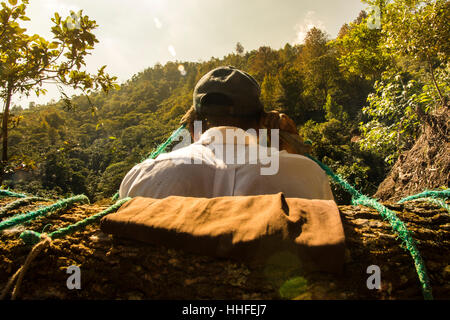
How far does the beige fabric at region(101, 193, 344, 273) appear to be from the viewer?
69 cm

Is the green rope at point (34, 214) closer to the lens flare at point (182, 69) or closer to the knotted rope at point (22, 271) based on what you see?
the knotted rope at point (22, 271)

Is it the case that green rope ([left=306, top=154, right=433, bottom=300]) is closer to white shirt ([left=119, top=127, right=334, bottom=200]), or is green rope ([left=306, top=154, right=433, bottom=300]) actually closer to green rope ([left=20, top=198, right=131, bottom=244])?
white shirt ([left=119, top=127, right=334, bottom=200])

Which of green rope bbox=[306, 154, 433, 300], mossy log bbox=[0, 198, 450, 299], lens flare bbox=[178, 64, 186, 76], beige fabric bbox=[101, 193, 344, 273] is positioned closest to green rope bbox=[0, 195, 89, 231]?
mossy log bbox=[0, 198, 450, 299]

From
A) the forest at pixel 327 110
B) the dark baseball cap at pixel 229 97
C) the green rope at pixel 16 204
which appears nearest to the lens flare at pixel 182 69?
the forest at pixel 327 110

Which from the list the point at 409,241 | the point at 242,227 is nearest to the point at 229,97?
the point at 242,227

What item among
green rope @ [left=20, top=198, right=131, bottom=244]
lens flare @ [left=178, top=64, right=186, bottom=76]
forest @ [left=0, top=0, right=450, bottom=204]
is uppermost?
lens flare @ [left=178, top=64, right=186, bottom=76]

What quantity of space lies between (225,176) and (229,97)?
89 centimetres

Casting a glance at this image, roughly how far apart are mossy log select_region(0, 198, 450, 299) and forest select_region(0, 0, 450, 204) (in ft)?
6.69

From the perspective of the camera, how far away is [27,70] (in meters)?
2.32

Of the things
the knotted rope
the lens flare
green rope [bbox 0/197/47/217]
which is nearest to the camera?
the knotted rope

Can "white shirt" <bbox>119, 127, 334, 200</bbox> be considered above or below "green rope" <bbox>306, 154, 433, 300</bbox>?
above

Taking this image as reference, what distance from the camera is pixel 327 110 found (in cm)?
3120

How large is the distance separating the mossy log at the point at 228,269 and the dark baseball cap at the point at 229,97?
1.32 metres
